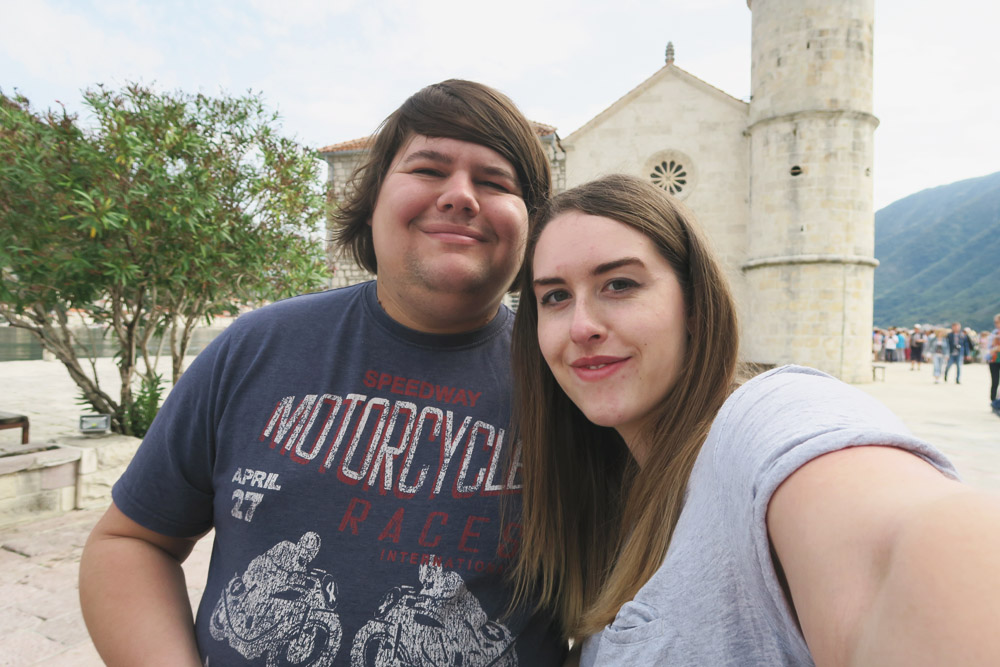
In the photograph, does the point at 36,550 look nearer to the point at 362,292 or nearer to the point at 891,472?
the point at 362,292

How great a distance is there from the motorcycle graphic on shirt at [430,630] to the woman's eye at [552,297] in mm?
598

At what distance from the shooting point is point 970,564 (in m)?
0.37

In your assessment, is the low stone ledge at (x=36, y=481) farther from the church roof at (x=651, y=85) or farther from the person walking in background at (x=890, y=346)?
the person walking in background at (x=890, y=346)

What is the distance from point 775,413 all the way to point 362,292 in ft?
3.75

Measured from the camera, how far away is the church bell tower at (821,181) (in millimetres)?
14000

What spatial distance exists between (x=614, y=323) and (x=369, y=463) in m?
0.60

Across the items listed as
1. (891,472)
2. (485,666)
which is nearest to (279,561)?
(485,666)

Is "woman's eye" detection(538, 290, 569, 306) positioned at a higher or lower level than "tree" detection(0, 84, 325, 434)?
lower

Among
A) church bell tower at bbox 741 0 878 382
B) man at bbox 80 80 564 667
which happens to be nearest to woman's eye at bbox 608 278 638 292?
man at bbox 80 80 564 667

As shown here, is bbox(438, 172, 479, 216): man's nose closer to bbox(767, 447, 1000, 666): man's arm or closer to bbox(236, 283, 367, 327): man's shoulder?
bbox(236, 283, 367, 327): man's shoulder

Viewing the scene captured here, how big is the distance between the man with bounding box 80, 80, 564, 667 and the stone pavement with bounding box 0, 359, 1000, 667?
1831 mm

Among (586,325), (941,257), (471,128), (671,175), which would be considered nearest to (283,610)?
(586,325)

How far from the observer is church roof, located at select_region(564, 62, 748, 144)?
16.4 m

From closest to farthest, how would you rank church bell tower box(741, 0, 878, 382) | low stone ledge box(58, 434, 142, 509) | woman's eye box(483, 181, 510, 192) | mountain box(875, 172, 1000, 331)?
woman's eye box(483, 181, 510, 192) < low stone ledge box(58, 434, 142, 509) < church bell tower box(741, 0, 878, 382) < mountain box(875, 172, 1000, 331)
